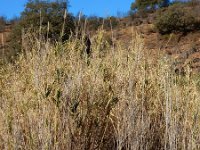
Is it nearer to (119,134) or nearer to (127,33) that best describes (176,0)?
(127,33)

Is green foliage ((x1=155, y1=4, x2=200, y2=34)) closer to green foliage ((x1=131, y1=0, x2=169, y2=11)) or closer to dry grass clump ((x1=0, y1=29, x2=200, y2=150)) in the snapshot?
green foliage ((x1=131, y1=0, x2=169, y2=11))

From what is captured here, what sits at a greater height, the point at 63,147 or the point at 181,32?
the point at 181,32

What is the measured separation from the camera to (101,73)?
500cm

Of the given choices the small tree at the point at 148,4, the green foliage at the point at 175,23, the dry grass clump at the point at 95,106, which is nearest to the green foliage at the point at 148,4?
the small tree at the point at 148,4

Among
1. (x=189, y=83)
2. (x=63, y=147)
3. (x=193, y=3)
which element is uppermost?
(x=193, y=3)

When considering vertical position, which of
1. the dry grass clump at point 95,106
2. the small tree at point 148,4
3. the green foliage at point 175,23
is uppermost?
the small tree at point 148,4

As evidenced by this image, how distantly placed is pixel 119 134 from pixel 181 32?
21.7m

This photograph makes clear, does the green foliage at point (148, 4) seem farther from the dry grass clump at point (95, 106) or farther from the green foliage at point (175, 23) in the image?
the dry grass clump at point (95, 106)

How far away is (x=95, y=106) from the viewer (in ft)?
15.5

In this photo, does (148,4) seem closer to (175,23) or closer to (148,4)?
(148,4)

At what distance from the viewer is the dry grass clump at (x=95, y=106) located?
431cm

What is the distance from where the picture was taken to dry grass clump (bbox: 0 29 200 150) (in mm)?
4312

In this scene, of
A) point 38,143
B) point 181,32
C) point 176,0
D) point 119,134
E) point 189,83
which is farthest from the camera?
point 176,0

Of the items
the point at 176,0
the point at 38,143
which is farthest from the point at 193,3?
the point at 38,143
